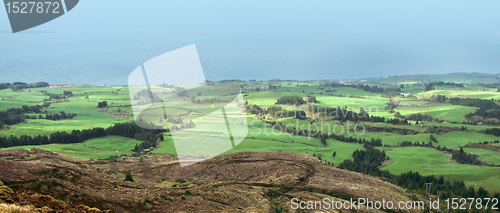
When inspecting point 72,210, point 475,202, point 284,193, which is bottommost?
point 475,202

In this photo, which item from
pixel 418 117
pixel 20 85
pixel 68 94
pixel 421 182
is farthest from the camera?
pixel 20 85

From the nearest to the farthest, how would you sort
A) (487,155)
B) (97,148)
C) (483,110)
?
1. (97,148)
2. (487,155)
3. (483,110)

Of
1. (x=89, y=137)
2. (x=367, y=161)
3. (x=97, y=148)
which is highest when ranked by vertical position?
(x=89, y=137)

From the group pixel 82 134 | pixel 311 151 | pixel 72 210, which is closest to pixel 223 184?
A: pixel 72 210

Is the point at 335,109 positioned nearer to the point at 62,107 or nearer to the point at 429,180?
the point at 429,180

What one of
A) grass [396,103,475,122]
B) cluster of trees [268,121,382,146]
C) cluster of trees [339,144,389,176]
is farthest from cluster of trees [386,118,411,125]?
cluster of trees [339,144,389,176]

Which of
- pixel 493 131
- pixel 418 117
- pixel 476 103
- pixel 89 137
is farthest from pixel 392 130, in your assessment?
pixel 89 137

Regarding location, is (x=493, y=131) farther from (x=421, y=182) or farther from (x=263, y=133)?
(x=263, y=133)
